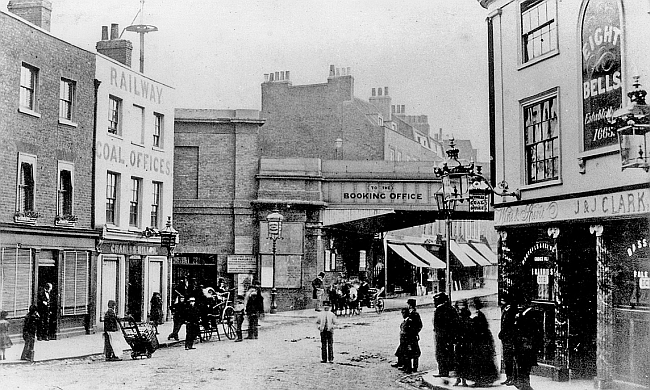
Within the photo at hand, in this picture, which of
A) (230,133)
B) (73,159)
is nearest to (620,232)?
(73,159)

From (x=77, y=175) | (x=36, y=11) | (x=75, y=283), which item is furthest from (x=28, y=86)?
(x=75, y=283)

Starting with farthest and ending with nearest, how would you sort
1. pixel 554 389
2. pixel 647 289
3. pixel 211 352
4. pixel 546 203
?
pixel 211 352, pixel 546 203, pixel 554 389, pixel 647 289

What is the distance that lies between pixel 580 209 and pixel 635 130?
3.02m

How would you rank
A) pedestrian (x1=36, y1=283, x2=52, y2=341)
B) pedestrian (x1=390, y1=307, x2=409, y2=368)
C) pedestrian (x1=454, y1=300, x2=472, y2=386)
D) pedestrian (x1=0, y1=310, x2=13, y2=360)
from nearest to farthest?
1. pedestrian (x1=454, y1=300, x2=472, y2=386)
2. pedestrian (x1=0, y1=310, x2=13, y2=360)
3. pedestrian (x1=390, y1=307, x2=409, y2=368)
4. pedestrian (x1=36, y1=283, x2=52, y2=341)

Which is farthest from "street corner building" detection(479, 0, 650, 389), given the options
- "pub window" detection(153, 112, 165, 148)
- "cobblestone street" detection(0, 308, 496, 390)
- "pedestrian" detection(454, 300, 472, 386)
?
"pub window" detection(153, 112, 165, 148)

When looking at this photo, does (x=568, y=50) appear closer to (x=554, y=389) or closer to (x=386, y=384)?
(x=554, y=389)

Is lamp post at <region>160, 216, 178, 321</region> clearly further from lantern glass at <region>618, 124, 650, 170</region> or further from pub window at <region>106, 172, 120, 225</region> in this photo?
lantern glass at <region>618, 124, 650, 170</region>

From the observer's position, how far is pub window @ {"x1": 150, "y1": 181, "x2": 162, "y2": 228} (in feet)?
68.4

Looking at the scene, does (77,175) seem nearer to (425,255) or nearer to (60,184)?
(60,184)

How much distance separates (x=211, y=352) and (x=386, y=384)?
4.69m

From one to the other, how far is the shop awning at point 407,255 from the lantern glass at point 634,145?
2129cm

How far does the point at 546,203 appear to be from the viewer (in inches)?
446

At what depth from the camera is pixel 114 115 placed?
58.7 ft

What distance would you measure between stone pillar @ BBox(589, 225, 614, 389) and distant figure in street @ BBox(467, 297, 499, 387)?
63.5 inches
